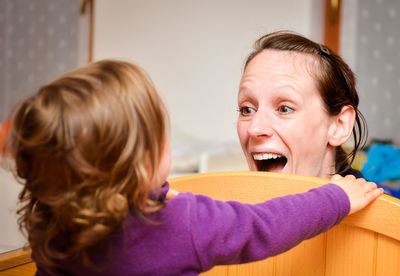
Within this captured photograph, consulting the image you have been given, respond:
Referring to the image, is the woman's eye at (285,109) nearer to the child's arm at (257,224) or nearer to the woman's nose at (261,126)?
the woman's nose at (261,126)

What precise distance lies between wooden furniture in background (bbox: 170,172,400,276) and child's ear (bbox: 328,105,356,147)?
277 mm

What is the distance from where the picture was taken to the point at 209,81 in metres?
2.97

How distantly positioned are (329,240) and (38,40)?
10.5ft

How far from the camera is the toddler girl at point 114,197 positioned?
0.53 metres

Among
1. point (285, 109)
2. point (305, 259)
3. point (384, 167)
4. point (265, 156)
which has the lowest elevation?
point (384, 167)

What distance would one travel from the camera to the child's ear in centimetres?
100

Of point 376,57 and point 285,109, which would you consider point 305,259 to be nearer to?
point 285,109

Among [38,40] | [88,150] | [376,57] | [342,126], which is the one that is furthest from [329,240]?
[38,40]

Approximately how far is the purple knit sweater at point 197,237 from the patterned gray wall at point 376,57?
2.21 metres

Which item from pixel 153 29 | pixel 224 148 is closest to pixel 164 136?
pixel 224 148

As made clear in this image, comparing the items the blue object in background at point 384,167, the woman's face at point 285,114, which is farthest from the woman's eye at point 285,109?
the blue object in background at point 384,167

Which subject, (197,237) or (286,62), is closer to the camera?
(197,237)

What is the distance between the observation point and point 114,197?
53 cm

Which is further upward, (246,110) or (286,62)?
(286,62)
